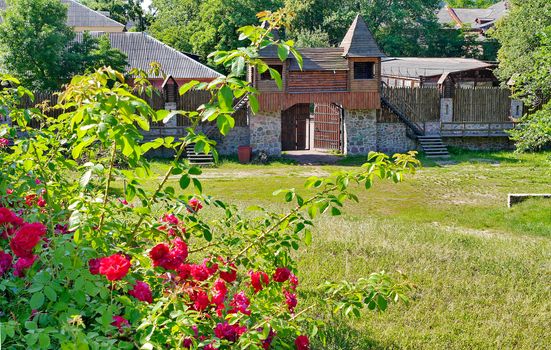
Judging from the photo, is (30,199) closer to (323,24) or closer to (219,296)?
(219,296)

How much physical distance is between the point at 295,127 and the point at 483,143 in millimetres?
8528

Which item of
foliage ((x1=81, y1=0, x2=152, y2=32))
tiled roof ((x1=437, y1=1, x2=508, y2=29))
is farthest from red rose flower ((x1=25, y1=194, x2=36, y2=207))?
tiled roof ((x1=437, y1=1, x2=508, y2=29))

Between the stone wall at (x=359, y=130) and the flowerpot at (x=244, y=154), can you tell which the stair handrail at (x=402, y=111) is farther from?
the flowerpot at (x=244, y=154)

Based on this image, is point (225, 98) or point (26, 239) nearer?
point (26, 239)

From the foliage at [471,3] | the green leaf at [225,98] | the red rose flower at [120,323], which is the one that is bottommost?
the red rose flower at [120,323]

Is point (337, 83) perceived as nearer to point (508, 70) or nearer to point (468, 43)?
point (508, 70)

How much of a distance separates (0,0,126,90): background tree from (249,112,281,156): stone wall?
707cm

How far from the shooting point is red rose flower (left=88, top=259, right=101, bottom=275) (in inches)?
143

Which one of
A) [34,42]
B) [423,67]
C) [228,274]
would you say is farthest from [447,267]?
[423,67]

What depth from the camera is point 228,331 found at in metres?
4.00

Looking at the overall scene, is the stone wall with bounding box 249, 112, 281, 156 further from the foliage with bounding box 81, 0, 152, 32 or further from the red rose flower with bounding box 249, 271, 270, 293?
the foliage with bounding box 81, 0, 152, 32

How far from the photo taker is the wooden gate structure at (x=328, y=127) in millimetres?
30609

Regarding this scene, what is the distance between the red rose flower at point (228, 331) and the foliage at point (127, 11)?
6068 centimetres

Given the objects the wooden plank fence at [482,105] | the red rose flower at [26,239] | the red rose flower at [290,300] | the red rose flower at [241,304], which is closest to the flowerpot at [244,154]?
the wooden plank fence at [482,105]
